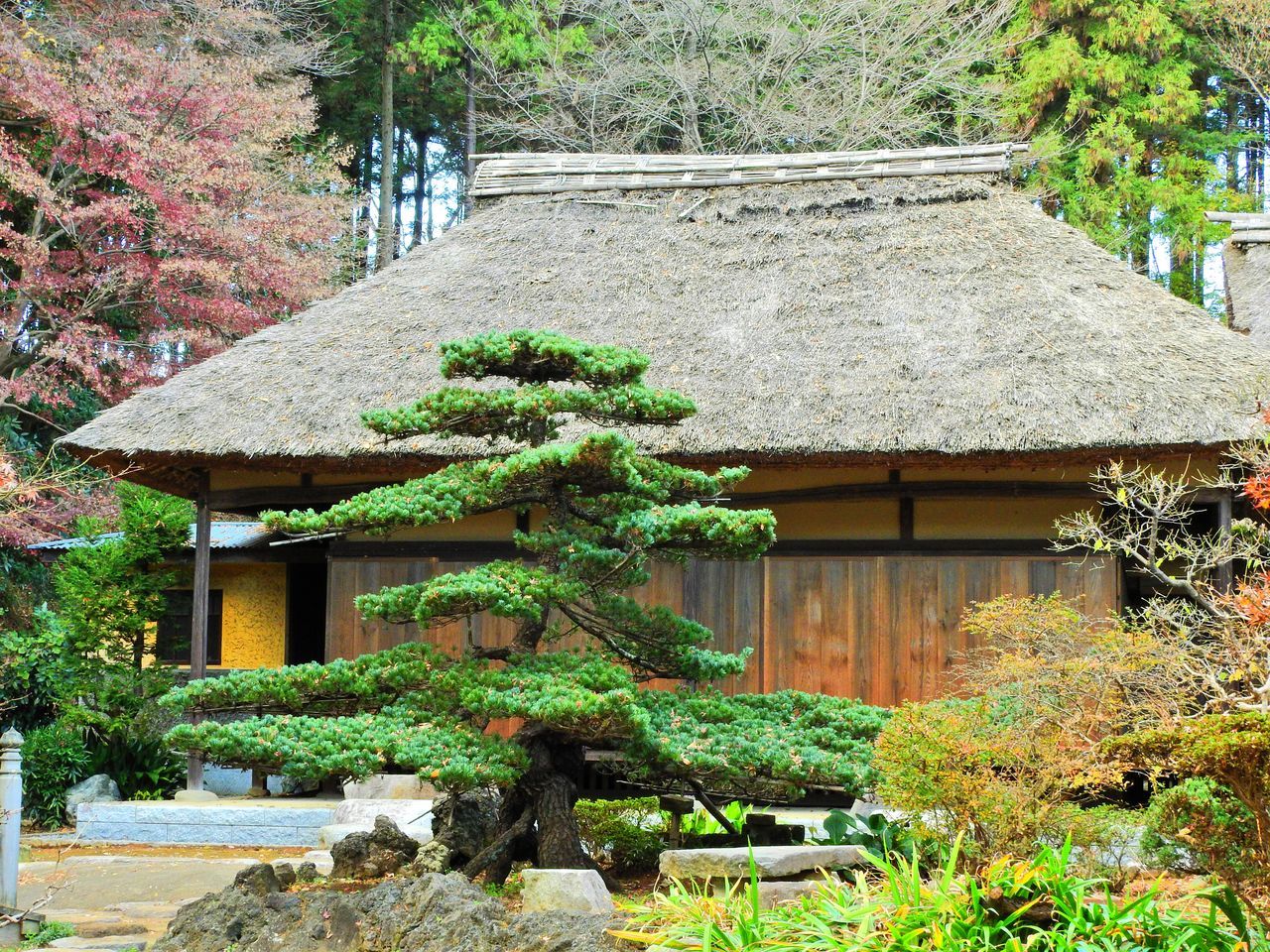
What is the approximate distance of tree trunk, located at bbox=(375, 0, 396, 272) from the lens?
21.9 meters

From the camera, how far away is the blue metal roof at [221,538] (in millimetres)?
12336

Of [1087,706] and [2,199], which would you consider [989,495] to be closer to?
[1087,706]

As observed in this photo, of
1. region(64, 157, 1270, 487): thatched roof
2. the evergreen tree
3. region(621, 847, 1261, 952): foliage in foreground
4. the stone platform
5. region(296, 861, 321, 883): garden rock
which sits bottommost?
the stone platform

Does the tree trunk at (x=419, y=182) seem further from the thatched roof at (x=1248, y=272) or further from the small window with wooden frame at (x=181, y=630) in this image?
the thatched roof at (x=1248, y=272)

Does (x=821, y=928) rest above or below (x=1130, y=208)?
below

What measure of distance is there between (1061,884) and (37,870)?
21.5 feet

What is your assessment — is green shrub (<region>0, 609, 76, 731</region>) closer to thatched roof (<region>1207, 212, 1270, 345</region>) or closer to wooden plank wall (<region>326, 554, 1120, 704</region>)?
wooden plank wall (<region>326, 554, 1120, 704</region>)

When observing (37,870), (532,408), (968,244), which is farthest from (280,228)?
(532,408)

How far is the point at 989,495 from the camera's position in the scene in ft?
32.7

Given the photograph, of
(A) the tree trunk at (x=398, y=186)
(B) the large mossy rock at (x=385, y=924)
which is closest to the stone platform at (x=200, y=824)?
(B) the large mossy rock at (x=385, y=924)

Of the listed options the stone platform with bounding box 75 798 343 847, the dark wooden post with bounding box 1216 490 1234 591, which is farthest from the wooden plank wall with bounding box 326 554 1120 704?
the stone platform with bounding box 75 798 343 847

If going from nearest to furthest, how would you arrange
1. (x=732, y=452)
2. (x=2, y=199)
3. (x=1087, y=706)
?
(x=1087, y=706)
(x=732, y=452)
(x=2, y=199)

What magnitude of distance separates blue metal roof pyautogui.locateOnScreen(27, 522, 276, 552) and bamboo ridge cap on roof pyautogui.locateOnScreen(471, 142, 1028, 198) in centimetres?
437

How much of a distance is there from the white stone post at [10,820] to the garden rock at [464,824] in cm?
207
